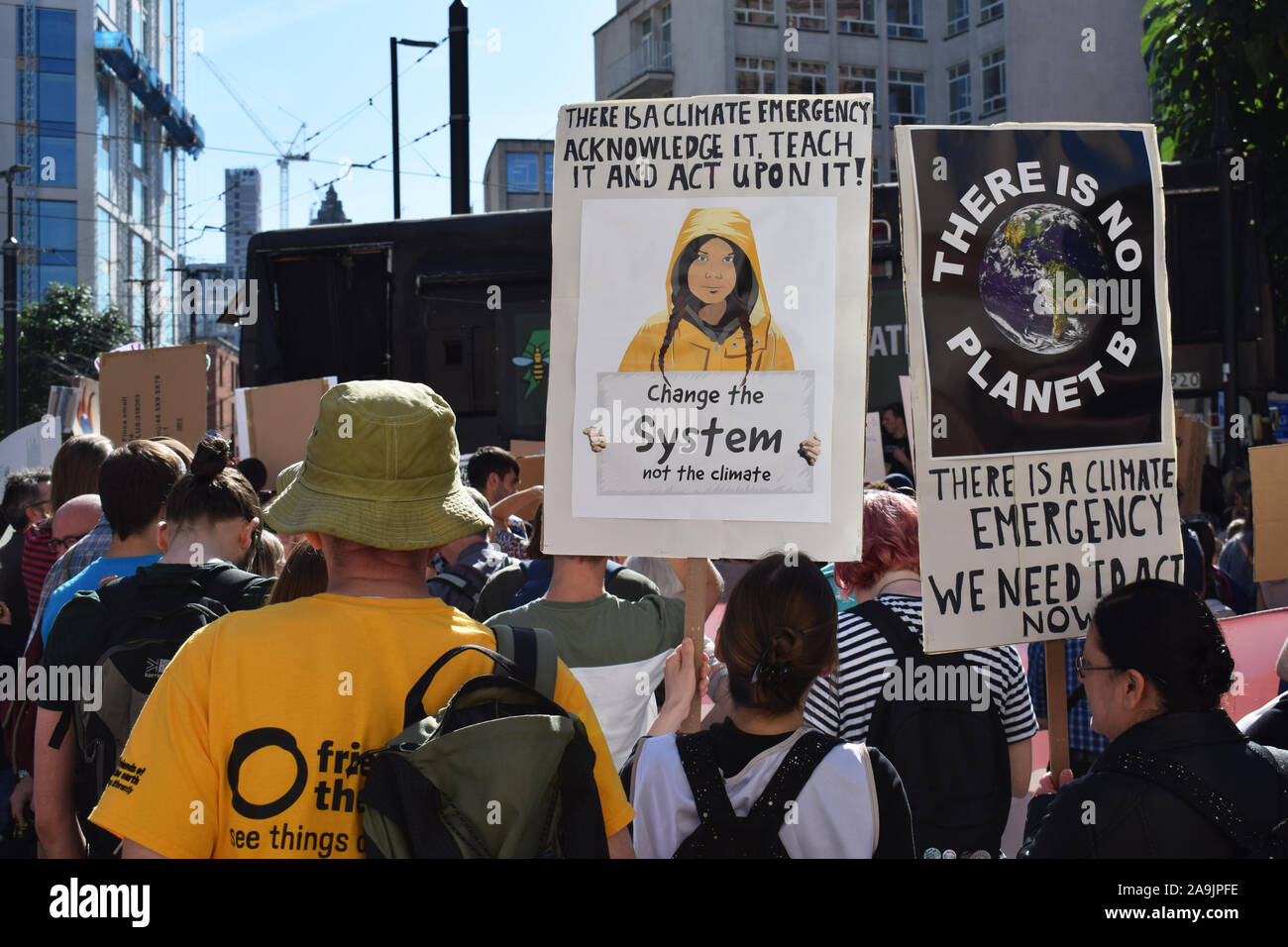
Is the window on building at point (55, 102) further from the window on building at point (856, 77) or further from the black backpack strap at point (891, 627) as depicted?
the black backpack strap at point (891, 627)

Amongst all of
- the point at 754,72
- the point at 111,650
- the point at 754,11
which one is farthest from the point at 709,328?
the point at 754,11

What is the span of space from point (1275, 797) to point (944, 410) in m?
1.22

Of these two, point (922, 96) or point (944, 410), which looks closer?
point (944, 410)

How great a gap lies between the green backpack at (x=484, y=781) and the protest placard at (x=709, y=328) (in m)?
1.33

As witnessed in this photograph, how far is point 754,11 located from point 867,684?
1385 inches

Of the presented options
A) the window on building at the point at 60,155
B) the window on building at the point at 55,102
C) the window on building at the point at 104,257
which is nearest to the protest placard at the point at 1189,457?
the window on building at the point at 104,257

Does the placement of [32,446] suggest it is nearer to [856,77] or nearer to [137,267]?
[856,77]

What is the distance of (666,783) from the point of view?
8.07 ft

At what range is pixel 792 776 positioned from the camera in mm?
2408

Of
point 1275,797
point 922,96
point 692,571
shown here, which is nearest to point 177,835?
point 692,571

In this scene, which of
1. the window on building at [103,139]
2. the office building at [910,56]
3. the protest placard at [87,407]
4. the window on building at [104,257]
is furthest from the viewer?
the window on building at [104,257]

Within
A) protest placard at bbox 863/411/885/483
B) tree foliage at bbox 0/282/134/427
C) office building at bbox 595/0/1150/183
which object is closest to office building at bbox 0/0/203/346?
tree foliage at bbox 0/282/134/427

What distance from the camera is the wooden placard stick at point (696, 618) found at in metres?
2.96
